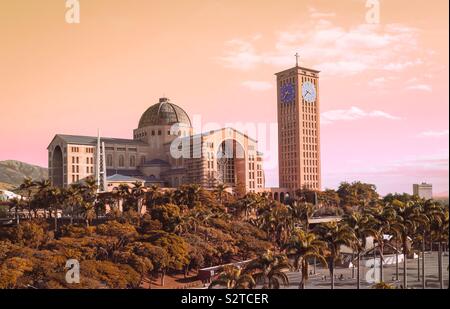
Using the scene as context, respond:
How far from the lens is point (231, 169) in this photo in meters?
116

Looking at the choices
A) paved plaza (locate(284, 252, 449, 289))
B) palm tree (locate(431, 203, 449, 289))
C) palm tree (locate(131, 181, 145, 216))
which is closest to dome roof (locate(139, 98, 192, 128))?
palm tree (locate(131, 181, 145, 216))

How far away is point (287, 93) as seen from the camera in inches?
5463

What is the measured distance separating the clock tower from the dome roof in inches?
1238

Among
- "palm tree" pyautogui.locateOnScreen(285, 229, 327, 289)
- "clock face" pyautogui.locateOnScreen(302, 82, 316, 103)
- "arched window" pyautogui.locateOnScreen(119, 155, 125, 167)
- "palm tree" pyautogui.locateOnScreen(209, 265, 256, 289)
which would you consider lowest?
"palm tree" pyautogui.locateOnScreen(209, 265, 256, 289)

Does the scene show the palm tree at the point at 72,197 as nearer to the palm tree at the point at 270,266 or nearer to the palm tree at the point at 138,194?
the palm tree at the point at 138,194

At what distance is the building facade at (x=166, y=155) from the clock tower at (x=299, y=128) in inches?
741

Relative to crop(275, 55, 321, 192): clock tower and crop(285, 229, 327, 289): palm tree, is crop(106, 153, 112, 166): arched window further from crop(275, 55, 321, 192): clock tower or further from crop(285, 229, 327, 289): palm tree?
crop(285, 229, 327, 289): palm tree

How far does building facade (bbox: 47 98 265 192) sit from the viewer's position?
354ft

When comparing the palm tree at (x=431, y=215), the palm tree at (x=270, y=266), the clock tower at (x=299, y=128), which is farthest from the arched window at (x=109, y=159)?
the palm tree at (x=270, y=266)

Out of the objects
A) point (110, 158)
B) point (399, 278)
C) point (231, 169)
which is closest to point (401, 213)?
point (399, 278)

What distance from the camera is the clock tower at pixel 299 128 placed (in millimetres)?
135000
